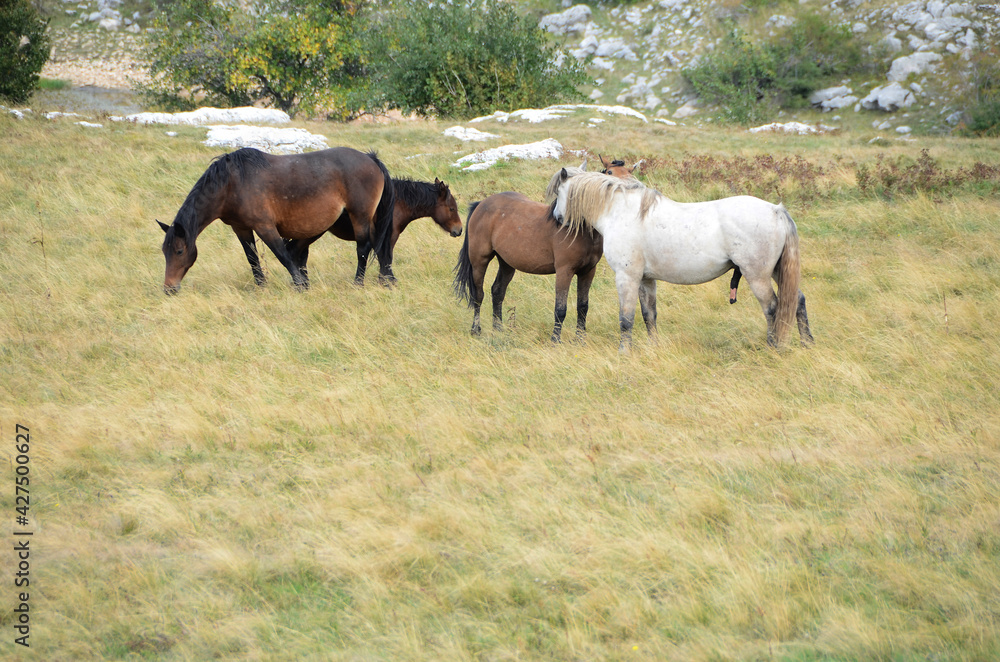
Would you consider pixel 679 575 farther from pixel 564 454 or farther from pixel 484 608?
pixel 564 454

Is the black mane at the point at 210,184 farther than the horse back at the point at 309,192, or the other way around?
the horse back at the point at 309,192

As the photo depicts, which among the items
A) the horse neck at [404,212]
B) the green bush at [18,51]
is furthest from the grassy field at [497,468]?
the green bush at [18,51]

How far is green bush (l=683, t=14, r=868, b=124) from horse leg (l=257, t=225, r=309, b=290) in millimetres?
30445

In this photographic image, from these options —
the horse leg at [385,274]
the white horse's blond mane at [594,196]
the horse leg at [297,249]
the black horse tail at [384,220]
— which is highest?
the white horse's blond mane at [594,196]

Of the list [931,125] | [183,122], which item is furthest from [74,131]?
[931,125]

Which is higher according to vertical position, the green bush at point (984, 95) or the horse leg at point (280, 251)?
the green bush at point (984, 95)

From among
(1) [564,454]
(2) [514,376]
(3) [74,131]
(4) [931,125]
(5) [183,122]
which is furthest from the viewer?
(4) [931,125]

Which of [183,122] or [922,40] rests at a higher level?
[922,40]

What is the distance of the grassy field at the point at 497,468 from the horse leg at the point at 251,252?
24 centimetres

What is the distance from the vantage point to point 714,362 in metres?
6.48

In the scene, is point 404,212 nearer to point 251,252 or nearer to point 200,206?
point 251,252

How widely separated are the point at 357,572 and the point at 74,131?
1618cm

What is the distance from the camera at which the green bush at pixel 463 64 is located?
26.7m

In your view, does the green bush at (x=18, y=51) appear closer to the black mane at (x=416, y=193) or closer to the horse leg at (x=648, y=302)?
the black mane at (x=416, y=193)
